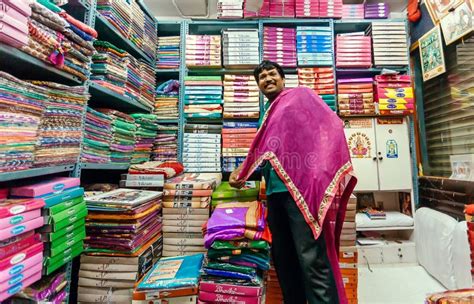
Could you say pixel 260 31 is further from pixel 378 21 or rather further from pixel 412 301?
pixel 412 301

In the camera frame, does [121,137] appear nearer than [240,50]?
Yes

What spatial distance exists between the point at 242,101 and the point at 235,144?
20.3 inches

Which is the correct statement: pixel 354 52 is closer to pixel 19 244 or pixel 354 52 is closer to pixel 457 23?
pixel 457 23

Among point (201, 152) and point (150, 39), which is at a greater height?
point (150, 39)

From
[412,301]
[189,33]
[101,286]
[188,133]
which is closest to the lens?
[101,286]

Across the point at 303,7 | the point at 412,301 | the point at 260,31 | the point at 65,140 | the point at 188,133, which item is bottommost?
the point at 412,301

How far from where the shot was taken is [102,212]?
1.52 metres

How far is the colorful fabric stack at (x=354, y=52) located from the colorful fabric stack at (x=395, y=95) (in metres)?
0.30

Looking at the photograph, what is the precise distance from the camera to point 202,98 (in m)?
2.73

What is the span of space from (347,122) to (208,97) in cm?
171

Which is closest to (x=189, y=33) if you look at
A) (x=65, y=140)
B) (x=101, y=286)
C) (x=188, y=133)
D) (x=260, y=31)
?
(x=260, y=31)

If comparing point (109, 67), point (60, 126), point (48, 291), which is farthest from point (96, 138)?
point (48, 291)

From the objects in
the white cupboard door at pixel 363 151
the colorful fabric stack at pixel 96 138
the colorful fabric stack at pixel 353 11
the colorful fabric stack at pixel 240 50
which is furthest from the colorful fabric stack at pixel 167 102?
the colorful fabric stack at pixel 353 11

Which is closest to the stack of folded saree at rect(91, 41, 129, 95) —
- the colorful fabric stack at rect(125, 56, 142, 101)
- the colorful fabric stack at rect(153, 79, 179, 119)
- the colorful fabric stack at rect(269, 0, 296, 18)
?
the colorful fabric stack at rect(125, 56, 142, 101)
